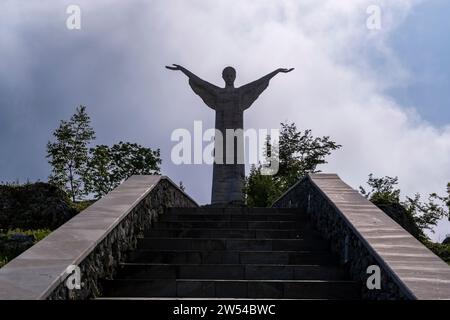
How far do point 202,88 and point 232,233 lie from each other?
9686mm

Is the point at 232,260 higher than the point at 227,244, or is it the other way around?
the point at 227,244

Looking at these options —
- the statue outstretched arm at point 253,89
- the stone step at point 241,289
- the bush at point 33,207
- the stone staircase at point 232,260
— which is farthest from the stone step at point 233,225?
the statue outstretched arm at point 253,89

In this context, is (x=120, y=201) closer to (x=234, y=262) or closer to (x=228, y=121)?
(x=234, y=262)

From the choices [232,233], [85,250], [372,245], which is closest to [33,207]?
[232,233]

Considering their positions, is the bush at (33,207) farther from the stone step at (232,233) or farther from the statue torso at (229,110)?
the stone step at (232,233)

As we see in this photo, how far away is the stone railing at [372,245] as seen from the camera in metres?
4.81

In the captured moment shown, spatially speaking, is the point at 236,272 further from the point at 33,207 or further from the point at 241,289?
the point at 33,207

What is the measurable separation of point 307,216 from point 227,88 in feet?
27.9

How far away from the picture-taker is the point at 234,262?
7.04m

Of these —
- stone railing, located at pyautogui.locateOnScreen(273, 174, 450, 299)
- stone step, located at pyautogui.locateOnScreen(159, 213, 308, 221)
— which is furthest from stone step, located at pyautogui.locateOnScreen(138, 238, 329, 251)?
stone step, located at pyautogui.locateOnScreen(159, 213, 308, 221)

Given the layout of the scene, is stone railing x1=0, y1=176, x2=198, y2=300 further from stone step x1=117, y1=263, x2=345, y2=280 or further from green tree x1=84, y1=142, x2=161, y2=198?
green tree x1=84, y1=142, x2=161, y2=198

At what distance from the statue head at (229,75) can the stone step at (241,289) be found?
11735 mm

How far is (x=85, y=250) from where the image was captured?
18.0ft
